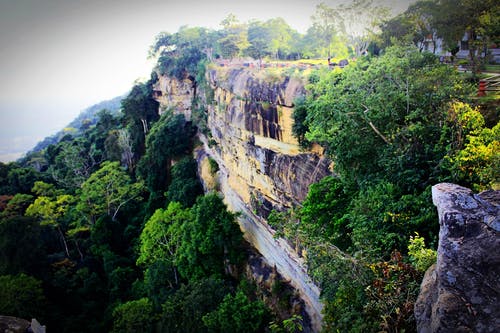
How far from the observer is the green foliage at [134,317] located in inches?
556

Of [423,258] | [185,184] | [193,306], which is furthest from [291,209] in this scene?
[185,184]

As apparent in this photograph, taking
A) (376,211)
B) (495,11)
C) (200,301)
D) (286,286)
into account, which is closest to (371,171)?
(376,211)

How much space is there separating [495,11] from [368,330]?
978 cm

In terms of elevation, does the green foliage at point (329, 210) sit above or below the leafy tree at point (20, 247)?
above

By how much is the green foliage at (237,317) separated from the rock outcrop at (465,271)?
7590 millimetres

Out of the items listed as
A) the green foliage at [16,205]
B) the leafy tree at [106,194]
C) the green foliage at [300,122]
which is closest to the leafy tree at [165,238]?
the leafy tree at [106,194]

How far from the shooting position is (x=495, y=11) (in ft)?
32.3

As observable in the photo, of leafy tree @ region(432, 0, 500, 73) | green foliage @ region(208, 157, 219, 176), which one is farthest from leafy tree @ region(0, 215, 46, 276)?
leafy tree @ region(432, 0, 500, 73)

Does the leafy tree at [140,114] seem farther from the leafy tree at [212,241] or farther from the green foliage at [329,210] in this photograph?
the green foliage at [329,210]

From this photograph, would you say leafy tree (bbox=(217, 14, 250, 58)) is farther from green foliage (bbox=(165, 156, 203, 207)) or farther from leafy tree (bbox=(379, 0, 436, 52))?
leafy tree (bbox=(379, 0, 436, 52))

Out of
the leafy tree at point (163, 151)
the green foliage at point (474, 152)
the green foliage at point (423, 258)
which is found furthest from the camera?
A: the leafy tree at point (163, 151)

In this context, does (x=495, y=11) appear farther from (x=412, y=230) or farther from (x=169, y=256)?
(x=169, y=256)

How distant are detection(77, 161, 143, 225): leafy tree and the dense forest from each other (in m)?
0.13

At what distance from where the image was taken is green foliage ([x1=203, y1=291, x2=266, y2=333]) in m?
11.8
